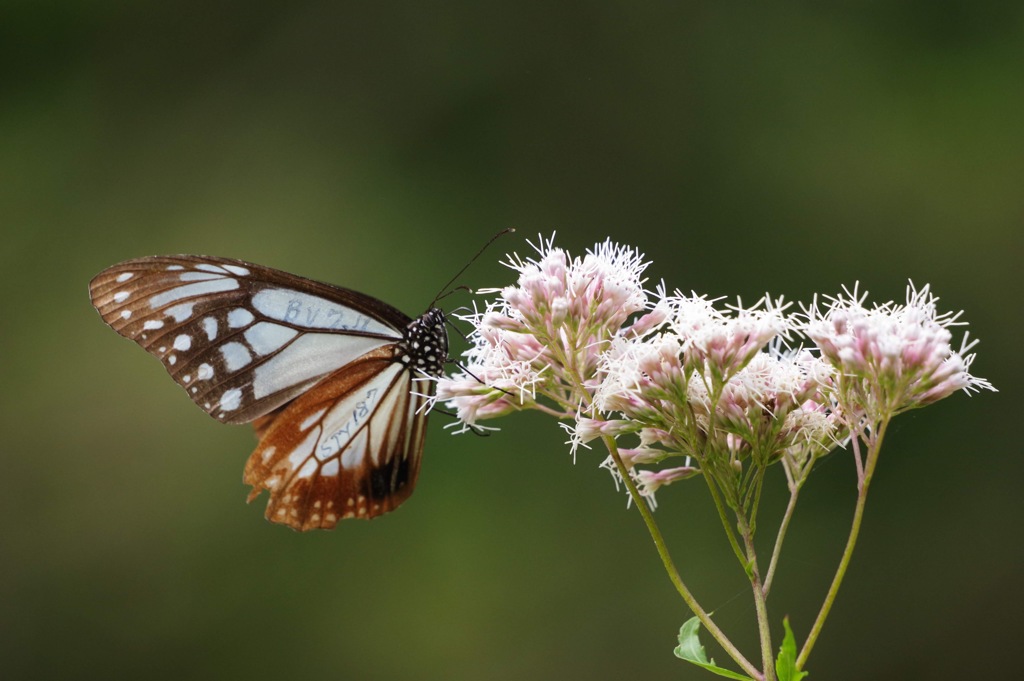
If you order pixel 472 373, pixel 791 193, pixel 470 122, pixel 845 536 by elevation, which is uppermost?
pixel 470 122

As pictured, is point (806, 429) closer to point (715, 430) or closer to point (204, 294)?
point (715, 430)

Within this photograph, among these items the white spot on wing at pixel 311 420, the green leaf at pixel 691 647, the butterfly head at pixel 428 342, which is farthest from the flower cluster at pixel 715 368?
the white spot on wing at pixel 311 420

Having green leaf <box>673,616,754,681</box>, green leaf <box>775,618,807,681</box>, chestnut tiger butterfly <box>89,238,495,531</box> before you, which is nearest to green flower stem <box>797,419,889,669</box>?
green leaf <box>775,618,807,681</box>

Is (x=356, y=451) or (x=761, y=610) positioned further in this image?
(x=356, y=451)

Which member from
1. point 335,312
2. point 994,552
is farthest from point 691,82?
point 335,312

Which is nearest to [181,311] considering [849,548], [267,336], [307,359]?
[267,336]

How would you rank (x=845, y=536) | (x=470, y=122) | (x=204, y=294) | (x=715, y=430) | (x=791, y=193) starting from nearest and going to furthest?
(x=715, y=430)
(x=204, y=294)
(x=845, y=536)
(x=791, y=193)
(x=470, y=122)

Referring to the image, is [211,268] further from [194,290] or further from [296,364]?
[296,364]
